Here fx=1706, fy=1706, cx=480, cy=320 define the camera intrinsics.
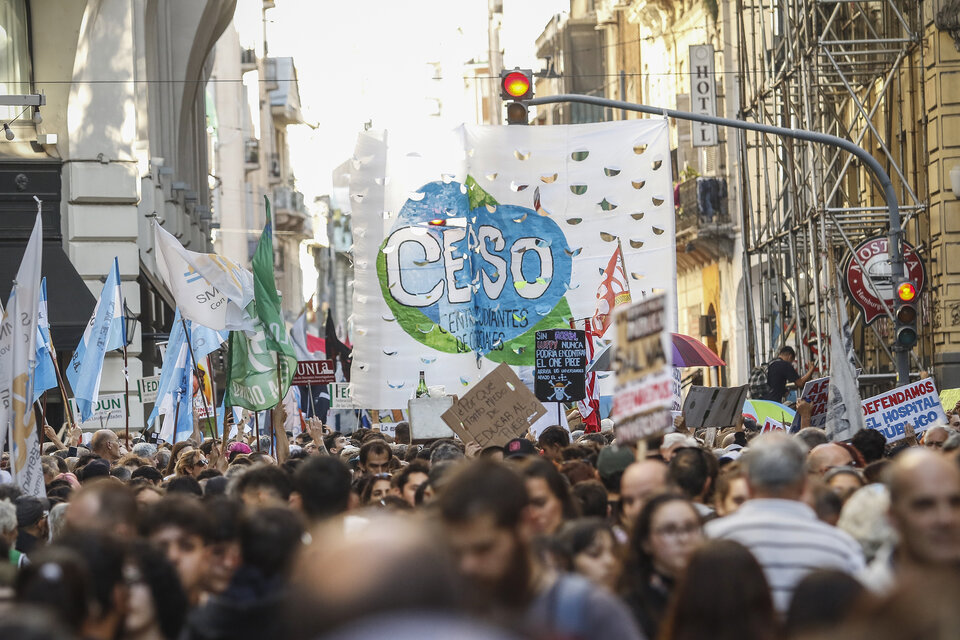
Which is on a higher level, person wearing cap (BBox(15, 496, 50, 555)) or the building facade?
the building facade

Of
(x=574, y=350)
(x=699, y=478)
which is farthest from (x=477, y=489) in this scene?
(x=574, y=350)

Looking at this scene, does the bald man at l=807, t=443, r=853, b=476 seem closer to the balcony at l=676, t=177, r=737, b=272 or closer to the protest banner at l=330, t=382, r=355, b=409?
the protest banner at l=330, t=382, r=355, b=409

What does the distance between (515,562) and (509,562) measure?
0.02 m

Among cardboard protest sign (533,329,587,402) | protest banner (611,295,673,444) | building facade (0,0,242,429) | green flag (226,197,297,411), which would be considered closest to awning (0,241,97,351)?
building facade (0,0,242,429)

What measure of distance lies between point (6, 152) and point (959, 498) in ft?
65.9

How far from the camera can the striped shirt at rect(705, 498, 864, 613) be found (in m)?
5.39

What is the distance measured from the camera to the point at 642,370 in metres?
6.93

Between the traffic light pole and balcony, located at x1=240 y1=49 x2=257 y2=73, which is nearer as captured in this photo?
the traffic light pole

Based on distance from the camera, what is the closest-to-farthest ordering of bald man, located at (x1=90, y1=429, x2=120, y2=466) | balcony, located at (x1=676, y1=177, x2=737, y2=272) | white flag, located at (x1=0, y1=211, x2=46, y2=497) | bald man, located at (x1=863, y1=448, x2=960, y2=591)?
1. bald man, located at (x1=863, y1=448, x2=960, y2=591)
2. white flag, located at (x1=0, y1=211, x2=46, y2=497)
3. bald man, located at (x1=90, y1=429, x2=120, y2=466)
4. balcony, located at (x1=676, y1=177, x2=737, y2=272)

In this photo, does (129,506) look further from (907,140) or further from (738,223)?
(738,223)

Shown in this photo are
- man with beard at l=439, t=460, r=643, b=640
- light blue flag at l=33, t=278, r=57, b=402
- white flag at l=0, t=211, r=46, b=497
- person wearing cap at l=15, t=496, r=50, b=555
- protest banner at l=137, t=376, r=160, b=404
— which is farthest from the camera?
protest banner at l=137, t=376, r=160, b=404

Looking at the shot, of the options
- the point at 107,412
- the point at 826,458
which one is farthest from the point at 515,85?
the point at 826,458

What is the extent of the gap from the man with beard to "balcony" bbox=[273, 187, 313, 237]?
8261cm

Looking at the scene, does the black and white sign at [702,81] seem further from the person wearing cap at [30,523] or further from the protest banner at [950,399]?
the person wearing cap at [30,523]
